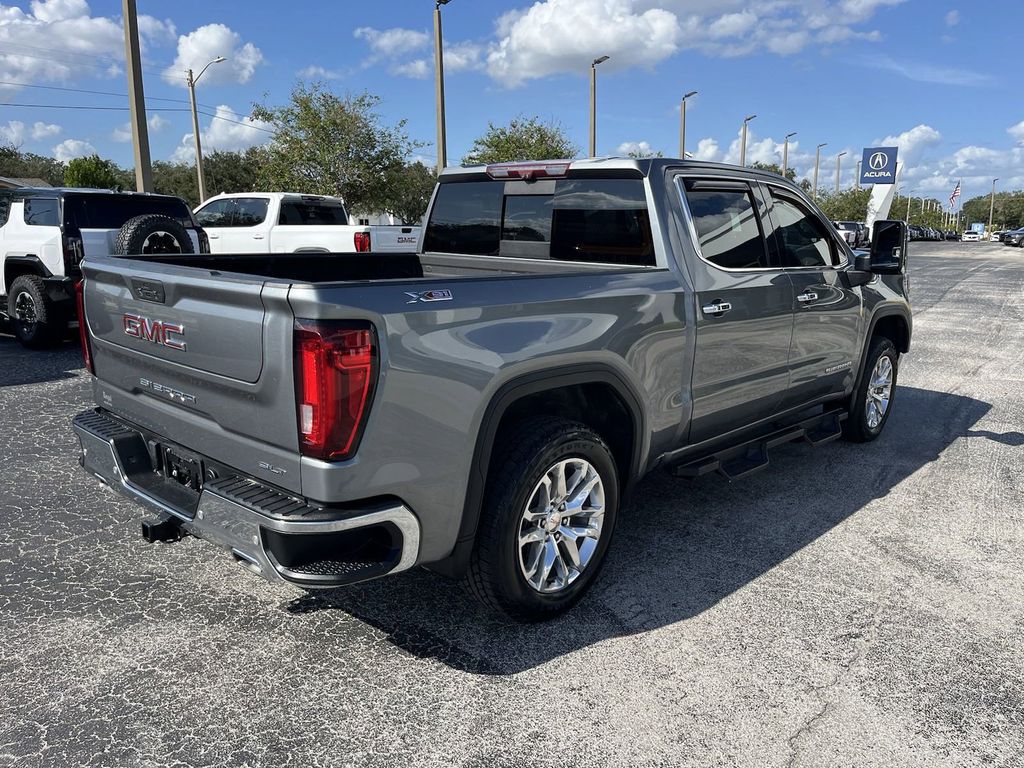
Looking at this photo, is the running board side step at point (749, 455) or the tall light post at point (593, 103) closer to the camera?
the running board side step at point (749, 455)

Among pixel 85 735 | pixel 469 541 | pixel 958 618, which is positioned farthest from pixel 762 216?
pixel 85 735

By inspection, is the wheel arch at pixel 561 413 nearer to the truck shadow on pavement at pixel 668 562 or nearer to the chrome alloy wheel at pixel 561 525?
the chrome alloy wheel at pixel 561 525

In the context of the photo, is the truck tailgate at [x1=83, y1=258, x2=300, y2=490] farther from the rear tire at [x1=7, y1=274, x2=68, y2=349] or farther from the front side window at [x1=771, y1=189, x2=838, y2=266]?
the rear tire at [x1=7, y1=274, x2=68, y2=349]

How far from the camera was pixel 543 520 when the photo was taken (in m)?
3.18

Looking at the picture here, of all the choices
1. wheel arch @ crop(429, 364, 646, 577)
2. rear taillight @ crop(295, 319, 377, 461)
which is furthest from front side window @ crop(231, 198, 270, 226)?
rear taillight @ crop(295, 319, 377, 461)

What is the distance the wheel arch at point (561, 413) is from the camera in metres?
2.85

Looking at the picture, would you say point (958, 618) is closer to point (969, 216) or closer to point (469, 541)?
point (469, 541)

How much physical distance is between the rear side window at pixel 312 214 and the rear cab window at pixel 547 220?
10.00 meters

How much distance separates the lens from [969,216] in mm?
167625

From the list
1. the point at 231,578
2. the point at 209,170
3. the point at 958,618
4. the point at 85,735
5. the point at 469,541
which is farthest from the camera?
the point at 209,170

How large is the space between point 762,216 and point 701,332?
1.06 metres

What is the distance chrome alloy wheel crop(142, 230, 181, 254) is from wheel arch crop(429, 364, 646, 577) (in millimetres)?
6617

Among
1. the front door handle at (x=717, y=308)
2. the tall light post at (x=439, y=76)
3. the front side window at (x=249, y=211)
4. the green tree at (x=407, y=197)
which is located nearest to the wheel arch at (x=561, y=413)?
the front door handle at (x=717, y=308)

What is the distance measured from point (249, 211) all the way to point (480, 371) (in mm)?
12765
